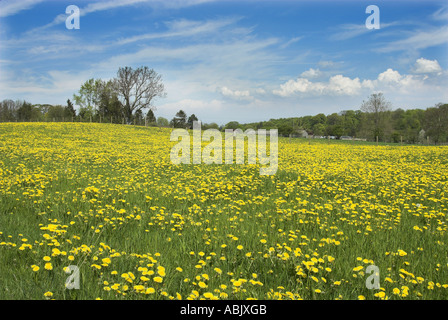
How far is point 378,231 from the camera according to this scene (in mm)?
4996

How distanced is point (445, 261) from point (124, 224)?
17.5ft

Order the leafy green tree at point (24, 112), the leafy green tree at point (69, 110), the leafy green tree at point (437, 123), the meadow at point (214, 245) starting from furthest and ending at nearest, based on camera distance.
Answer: the leafy green tree at point (69, 110) → the leafy green tree at point (24, 112) → the leafy green tree at point (437, 123) → the meadow at point (214, 245)

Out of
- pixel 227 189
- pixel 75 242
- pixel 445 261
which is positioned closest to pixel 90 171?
pixel 227 189

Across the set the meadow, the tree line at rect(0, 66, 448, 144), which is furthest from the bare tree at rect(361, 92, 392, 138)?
the meadow

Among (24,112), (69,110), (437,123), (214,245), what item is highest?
(69,110)

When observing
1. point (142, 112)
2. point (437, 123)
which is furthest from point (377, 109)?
point (142, 112)

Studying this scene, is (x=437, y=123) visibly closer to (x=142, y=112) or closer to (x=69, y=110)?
(x=142, y=112)

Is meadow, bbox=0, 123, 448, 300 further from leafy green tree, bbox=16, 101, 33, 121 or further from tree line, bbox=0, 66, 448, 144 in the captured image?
leafy green tree, bbox=16, 101, 33, 121

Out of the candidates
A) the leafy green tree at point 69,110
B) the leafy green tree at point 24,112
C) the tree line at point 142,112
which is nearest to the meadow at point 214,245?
the tree line at point 142,112

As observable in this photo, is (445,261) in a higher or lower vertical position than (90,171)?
lower

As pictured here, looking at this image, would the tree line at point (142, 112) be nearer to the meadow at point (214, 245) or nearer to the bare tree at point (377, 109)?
the bare tree at point (377, 109)

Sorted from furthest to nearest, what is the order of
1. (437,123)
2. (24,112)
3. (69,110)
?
(69,110) → (24,112) → (437,123)
